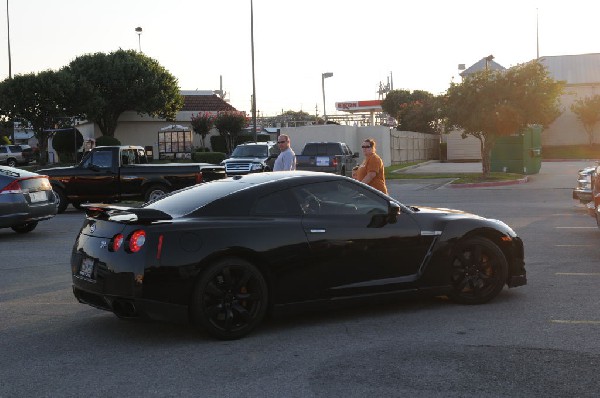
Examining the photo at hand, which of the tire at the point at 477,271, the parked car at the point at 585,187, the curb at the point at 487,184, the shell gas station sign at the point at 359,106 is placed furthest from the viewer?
the shell gas station sign at the point at 359,106

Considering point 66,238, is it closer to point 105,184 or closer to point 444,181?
point 105,184

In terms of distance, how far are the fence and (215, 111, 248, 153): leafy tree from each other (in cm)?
1252

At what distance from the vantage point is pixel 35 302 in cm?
876

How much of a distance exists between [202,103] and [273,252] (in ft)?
220

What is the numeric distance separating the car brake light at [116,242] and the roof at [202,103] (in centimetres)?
6365

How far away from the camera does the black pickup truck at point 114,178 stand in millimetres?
20625

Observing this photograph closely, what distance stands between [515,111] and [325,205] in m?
27.0

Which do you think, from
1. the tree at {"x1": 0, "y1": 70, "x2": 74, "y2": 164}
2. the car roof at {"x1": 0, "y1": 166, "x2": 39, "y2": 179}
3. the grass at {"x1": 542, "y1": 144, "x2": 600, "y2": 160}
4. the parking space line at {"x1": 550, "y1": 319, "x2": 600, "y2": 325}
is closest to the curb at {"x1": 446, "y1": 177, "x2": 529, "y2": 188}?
the car roof at {"x1": 0, "y1": 166, "x2": 39, "y2": 179}

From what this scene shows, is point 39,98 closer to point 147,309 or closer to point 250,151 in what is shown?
point 250,151

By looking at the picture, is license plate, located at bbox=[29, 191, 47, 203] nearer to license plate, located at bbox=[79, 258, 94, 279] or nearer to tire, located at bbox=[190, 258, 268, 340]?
license plate, located at bbox=[79, 258, 94, 279]

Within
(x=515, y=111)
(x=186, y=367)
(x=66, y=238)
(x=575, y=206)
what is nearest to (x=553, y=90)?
(x=515, y=111)

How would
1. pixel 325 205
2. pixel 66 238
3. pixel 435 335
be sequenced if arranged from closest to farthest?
pixel 435 335 → pixel 325 205 → pixel 66 238

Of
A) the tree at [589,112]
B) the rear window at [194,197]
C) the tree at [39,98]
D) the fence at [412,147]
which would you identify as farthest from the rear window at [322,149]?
the tree at [589,112]

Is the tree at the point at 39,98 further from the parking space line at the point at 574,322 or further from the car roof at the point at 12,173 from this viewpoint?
the parking space line at the point at 574,322
